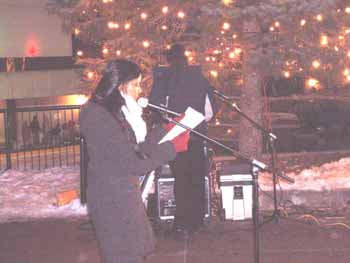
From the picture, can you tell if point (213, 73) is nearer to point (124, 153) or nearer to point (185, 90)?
point (185, 90)

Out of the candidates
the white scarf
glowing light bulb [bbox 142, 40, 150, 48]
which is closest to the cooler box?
glowing light bulb [bbox 142, 40, 150, 48]

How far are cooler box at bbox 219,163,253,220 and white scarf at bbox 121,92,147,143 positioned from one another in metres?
2.98

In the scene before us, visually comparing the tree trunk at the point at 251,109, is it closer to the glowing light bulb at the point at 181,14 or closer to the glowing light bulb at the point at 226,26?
the glowing light bulb at the point at 226,26

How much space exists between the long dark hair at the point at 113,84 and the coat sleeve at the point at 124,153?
0.12 metres

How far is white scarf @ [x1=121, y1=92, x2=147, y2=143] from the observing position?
14.6 ft

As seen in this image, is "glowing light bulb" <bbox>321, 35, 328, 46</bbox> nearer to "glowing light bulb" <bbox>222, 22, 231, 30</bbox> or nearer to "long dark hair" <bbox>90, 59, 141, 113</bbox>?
"glowing light bulb" <bbox>222, 22, 231, 30</bbox>

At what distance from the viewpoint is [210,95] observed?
6.77 meters

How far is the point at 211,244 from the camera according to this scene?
7.11 meters

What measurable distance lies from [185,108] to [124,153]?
2694 millimetres

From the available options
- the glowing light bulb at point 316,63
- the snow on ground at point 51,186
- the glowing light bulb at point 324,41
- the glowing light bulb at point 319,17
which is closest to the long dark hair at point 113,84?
the snow on ground at point 51,186

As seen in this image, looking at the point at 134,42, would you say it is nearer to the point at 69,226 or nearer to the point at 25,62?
the point at 69,226

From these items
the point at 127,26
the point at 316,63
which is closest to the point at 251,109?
the point at 316,63

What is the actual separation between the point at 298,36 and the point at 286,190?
2.01 meters

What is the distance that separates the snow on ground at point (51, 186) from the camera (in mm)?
8734
